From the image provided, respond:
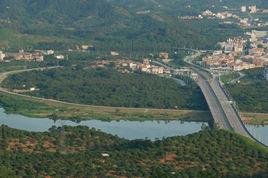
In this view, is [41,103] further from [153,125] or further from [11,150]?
[11,150]

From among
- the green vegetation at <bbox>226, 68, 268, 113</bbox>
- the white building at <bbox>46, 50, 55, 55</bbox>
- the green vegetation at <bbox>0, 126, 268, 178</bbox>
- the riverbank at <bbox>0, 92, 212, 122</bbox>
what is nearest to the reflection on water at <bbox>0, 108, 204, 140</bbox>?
the riverbank at <bbox>0, 92, 212, 122</bbox>

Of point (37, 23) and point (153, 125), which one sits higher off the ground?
point (37, 23)

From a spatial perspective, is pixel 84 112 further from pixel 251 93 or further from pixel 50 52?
pixel 50 52

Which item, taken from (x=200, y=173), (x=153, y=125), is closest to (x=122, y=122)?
(x=153, y=125)

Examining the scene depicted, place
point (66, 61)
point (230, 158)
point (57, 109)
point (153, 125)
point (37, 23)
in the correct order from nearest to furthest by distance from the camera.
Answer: point (230, 158) → point (153, 125) → point (57, 109) → point (66, 61) → point (37, 23)

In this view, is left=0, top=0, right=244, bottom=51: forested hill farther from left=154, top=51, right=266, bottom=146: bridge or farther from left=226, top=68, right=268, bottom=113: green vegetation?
left=154, top=51, right=266, bottom=146: bridge

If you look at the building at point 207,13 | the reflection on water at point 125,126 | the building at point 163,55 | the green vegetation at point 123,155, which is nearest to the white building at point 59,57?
the building at point 163,55

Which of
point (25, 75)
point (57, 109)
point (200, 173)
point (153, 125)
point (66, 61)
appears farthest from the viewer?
point (66, 61)
